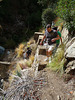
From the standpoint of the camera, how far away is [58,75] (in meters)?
3.19

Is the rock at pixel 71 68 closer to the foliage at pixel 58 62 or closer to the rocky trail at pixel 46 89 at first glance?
the rocky trail at pixel 46 89

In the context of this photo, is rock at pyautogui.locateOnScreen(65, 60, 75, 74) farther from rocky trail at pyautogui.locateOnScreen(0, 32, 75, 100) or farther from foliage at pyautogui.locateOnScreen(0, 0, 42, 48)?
foliage at pyautogui.locateOnScreen(0, 0, 42, 48)

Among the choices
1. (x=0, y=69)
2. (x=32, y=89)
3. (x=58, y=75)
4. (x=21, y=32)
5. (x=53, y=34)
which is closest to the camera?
(x=32, y=89)

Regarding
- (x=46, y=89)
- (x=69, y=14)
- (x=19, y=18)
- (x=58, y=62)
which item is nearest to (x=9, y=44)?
(x=19, y=18)

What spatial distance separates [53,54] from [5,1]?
33.1 ft

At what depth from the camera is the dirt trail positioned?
8.11ft

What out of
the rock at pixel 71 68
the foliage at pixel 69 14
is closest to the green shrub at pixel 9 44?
the foliage at pixel 69 14

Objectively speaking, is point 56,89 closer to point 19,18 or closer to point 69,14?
point 69,14

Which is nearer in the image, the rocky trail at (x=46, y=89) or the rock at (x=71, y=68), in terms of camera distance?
the rocky trail at (x=46, y=89)

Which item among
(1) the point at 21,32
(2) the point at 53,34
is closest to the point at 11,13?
(1) the point at 21,32

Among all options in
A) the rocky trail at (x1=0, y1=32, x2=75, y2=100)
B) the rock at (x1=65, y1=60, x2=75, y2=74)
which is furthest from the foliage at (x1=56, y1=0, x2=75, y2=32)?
the rocky trail at (x1=0, y1=32, x2=75, y2=100)

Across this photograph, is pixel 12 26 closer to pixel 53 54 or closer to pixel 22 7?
pixel 22 7

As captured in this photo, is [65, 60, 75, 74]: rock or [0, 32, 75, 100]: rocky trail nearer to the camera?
[0, 32, 75, 100]: rocky trail

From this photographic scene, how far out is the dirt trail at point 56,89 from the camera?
2.47 metres
